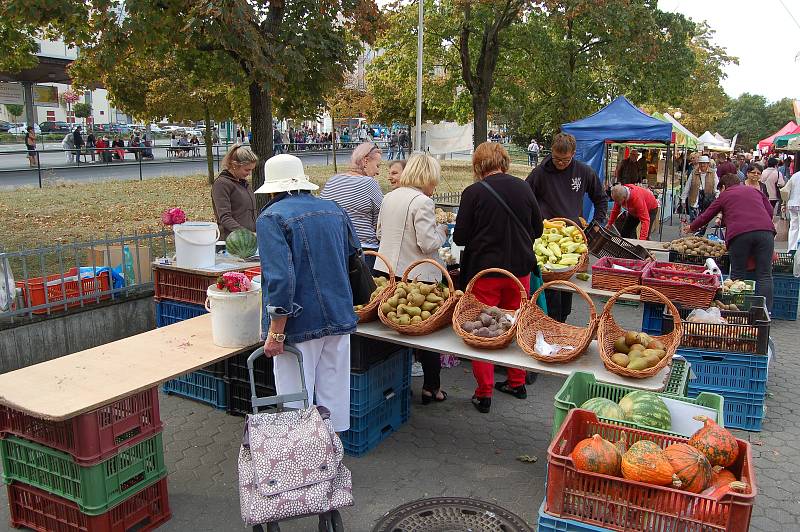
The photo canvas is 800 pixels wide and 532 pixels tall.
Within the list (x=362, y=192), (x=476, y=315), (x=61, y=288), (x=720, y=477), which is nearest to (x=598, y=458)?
(x=720, y=477)

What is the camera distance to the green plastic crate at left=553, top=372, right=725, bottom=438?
125 inches

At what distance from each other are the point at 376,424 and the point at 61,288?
3.29 meters

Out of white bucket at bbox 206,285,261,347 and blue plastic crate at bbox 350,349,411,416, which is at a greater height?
white bucket at bbox 206,285,261,347

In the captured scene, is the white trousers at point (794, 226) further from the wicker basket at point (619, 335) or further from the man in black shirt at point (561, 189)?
the wicker basket at point (619, 335)

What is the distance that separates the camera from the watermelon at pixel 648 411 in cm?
301

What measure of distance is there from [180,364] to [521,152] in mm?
47833

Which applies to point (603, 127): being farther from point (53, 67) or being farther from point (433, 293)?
point (53, 67)

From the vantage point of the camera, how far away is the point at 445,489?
13.4 feet

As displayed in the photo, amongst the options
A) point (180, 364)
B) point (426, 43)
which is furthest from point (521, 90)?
point (180, 364)

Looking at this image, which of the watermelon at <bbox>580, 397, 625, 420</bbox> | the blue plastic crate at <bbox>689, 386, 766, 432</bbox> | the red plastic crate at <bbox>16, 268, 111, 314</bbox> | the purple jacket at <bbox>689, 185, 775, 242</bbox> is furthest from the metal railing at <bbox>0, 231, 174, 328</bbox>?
the purple jacket at <bbox>689, 185, 775, 242</bbox>

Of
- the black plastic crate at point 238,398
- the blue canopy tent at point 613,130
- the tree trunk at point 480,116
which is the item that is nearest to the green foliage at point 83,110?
the tree trunk at point 480,116

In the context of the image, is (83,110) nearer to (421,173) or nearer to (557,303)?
(557,303)

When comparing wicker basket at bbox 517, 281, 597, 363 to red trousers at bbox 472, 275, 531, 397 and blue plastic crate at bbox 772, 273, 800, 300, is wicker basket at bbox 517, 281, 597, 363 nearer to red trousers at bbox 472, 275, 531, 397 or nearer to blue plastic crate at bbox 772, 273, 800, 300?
red trousers at bbox 472, 275, 531, 397

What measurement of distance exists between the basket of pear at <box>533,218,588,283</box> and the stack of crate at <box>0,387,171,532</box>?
11.4 feet
